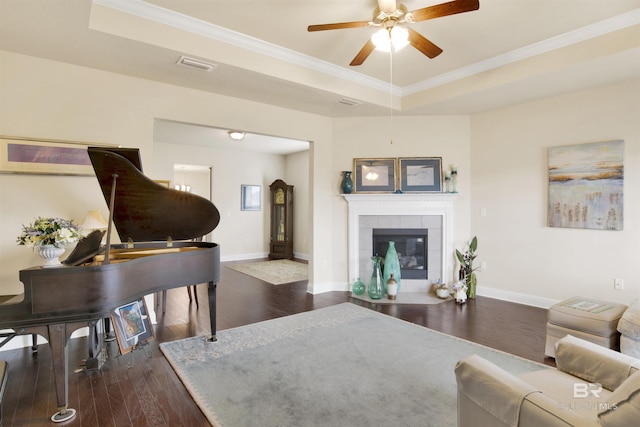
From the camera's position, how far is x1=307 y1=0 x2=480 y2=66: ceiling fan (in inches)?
85.8

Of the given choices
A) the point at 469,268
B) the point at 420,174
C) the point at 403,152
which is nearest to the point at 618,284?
the point at 469,268

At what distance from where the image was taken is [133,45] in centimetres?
277

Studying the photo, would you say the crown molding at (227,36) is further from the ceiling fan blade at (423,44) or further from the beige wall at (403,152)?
the ceiling fan blade at (423,44)

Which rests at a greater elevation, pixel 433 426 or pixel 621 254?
pixel 621 254

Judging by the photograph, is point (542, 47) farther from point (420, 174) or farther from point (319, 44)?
point (319, 44)

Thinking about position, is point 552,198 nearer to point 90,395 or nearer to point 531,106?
point 531,106

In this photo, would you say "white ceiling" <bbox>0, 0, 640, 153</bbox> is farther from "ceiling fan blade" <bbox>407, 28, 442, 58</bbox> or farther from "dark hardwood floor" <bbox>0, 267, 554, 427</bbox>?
"dark hardwood floor" <bbox>0, 267, 554, 427</bbox>

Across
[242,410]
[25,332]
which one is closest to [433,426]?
[242,410]

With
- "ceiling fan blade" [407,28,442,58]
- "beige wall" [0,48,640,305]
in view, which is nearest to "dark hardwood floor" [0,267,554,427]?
"beige wall" [0,48,640,305]

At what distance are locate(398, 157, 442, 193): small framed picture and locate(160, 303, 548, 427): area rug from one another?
2.19m

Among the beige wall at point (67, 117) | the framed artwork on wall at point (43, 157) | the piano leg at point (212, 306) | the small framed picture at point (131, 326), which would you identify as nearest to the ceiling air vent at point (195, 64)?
the beige wall at point (67, 117)

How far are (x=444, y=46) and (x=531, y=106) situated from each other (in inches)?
69.8

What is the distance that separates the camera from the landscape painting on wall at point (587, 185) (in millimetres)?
3605

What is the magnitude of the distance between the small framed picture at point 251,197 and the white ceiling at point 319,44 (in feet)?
14.6
